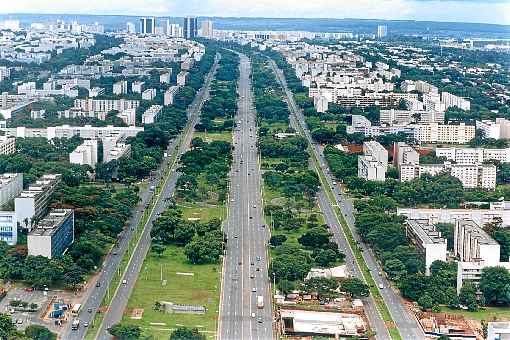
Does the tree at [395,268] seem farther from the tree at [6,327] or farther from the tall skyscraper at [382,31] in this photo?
the tall skyscraper at [382,31]

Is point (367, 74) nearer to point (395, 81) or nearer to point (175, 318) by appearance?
point (395, 81)

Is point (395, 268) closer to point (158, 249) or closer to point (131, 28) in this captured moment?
point (158, 249)

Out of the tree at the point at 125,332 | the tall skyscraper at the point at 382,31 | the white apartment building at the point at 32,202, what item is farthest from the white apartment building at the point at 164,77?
the tall skyscraper at the point at 382,31

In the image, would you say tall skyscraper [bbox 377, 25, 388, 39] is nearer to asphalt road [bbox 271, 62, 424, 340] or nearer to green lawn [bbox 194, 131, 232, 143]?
green lawn [bbox 194, 131, 232, 143]

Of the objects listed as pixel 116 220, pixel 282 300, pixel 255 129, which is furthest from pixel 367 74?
pixel 282 300

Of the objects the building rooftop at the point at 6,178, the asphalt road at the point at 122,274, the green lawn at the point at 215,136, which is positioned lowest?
the green lawn at the point at 215,136
